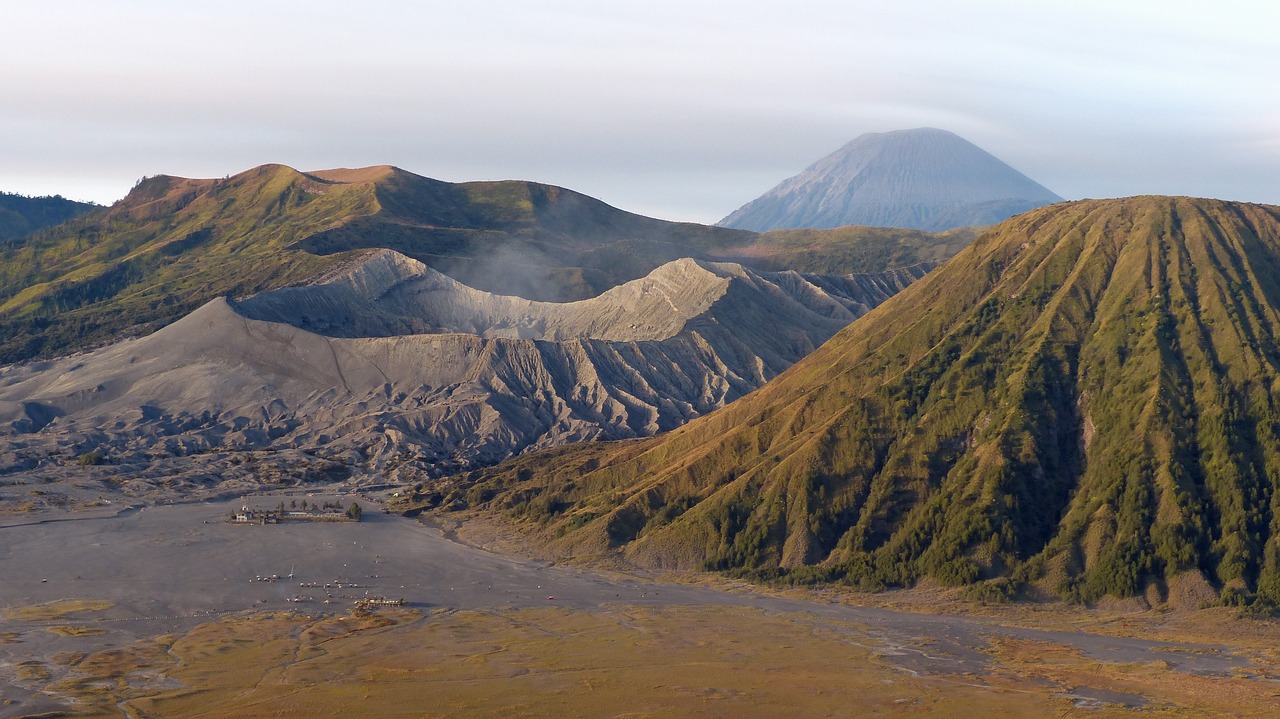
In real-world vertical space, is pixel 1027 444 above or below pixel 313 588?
above

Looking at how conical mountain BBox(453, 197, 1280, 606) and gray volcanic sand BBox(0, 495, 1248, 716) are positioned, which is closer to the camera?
gray volcanic sand BBox(0, 495, 1248, 716)

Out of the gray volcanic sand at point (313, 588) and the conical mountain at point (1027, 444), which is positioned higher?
the conical mountain at point (1027, 444)

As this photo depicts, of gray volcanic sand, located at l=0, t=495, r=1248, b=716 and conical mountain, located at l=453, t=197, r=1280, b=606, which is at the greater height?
conical mountain, located at l=453, t=197, r=1280, b=606

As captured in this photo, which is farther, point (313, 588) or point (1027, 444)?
point (1027, 444)
